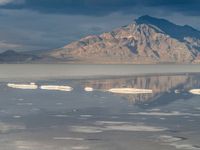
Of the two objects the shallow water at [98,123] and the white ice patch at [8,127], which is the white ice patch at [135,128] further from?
the white ice patch at [8,127]

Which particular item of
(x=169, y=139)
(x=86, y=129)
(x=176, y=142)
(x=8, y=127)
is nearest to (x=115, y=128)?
(x=86, y=129)

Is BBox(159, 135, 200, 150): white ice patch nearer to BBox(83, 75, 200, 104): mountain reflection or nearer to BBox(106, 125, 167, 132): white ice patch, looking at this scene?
BBox(106, 125, 167, 132): white ice patch

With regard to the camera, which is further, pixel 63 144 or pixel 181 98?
pixel 181 98

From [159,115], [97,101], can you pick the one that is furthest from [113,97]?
[159,115]

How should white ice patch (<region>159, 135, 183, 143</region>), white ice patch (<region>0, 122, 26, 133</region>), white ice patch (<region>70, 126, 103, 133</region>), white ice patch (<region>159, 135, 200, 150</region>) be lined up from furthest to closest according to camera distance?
white ice patch (<region>70, 126, 103, 133</region>) → white ice patch (<region>0, 122, 26, 133</region>) → white ice patch (<region>159, 135, 183, 143</region>) → white ice patch (<region>159, 135, 200, 150</region>)

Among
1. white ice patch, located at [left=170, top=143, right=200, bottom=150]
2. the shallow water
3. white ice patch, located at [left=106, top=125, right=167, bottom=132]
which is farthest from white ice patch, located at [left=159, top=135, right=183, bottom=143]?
white ice patch, located at [left=106, top=125, right=167, bottom=132]

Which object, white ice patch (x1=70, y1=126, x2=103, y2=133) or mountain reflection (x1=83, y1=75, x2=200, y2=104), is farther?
mountain reflection (x1=83, y1=75, x2=200, y2=104)

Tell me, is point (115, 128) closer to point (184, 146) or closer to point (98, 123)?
point (98, 123)

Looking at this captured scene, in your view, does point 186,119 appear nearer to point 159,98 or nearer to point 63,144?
point 63,144
